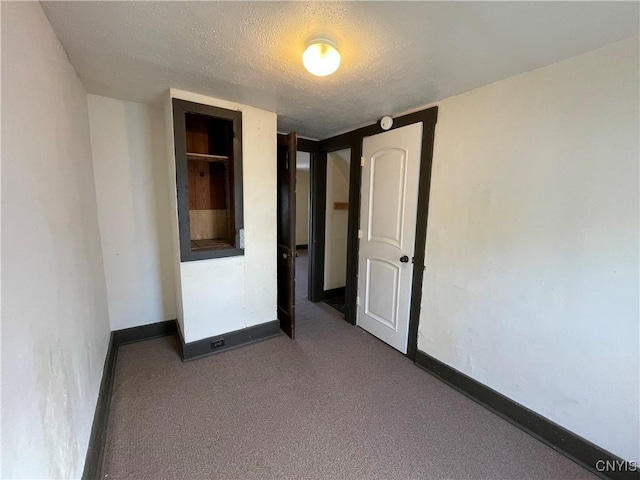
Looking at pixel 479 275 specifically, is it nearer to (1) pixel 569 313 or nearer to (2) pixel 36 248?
(1) pixel 569 313

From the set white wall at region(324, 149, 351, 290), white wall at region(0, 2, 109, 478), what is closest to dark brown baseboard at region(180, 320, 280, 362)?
white wall at region(0, 2, 109, 478)

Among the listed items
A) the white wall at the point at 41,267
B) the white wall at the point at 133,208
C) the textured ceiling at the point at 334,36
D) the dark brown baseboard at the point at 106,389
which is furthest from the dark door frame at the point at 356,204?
the white wall at the point at 41,267

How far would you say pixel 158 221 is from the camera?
103 inches

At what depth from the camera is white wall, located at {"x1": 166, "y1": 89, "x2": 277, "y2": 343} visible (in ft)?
7.55

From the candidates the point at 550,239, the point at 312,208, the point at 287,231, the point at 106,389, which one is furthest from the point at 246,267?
the point at 550,239

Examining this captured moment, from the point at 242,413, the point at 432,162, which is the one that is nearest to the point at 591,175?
the point at 432,162

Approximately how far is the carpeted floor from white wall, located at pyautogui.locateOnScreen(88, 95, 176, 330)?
0.49 meters

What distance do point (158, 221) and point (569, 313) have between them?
3.20 m

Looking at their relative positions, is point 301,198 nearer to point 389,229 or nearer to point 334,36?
point 389,229

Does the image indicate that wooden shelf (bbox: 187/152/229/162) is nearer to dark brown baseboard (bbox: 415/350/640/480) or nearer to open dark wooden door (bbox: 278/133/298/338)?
open dark wooden door (bbox: 278/133/298/338)

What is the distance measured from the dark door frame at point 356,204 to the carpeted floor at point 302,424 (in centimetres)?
63

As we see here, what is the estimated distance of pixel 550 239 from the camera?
5.18 ft

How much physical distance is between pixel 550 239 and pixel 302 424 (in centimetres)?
187

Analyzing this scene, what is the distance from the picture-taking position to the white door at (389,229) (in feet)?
7.79
